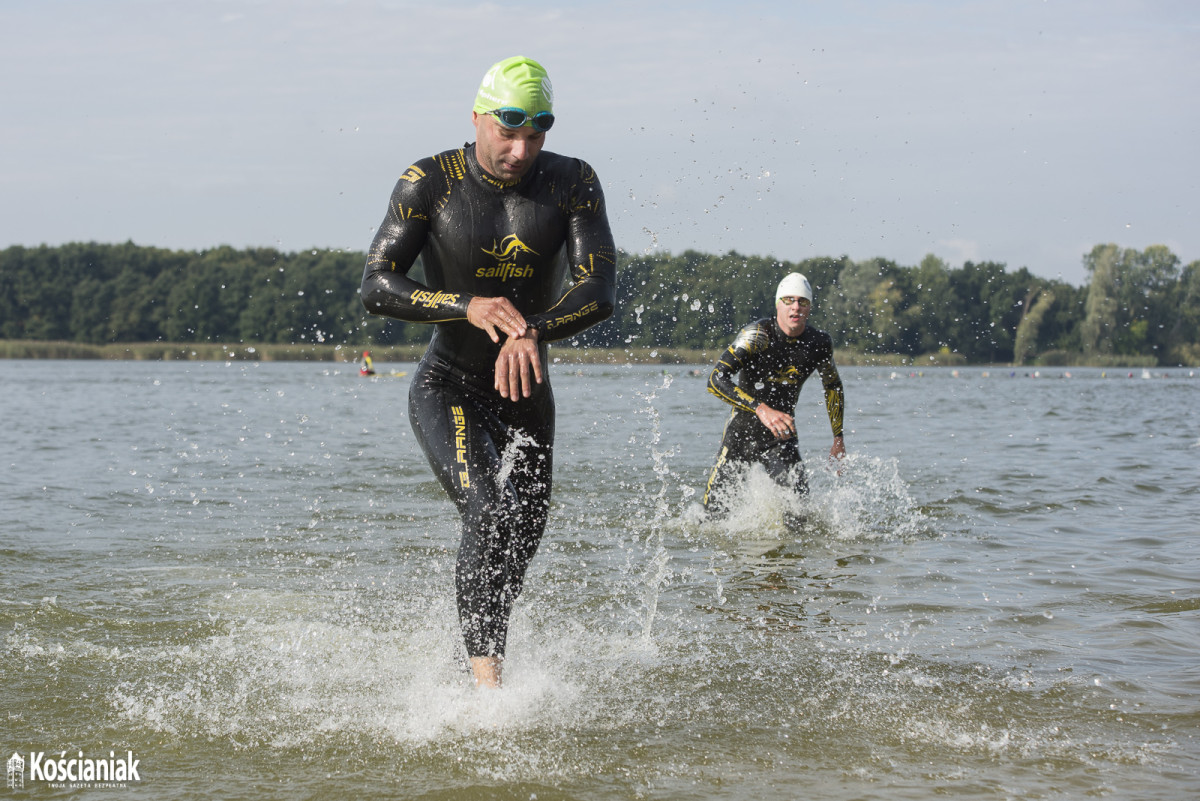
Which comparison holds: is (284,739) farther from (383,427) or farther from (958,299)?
(958,299)

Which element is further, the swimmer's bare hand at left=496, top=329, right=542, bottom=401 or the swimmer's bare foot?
the swimmer's bare foot

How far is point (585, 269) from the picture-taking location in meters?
4.11

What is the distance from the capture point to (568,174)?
4.24 m

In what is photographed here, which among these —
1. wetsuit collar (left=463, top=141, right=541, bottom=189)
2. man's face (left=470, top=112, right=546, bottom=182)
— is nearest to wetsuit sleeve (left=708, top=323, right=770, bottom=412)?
wetsuit collar (left=463, top=141, right=541, bottom=189)

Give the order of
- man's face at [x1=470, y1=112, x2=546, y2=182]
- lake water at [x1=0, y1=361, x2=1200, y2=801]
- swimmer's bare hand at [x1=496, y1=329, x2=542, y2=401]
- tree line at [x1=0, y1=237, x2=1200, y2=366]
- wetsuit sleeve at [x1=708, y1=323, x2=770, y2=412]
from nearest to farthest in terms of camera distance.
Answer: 1. lake water at [x1=0, y1=361, x2=1200, y2=801]
2. swimmer's bare hand at [x1=496, y1=329, x2=542, y2=401]
3. man's face at [x1=470, y1=112, x2=546, y2=182]
4. wetsuit sleeve at [x1=708, y1=323, x2=770, y2=412]
5. tree line at [x1=0, y1=237, x2=1200, y2=366]

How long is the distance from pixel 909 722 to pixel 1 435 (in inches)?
747

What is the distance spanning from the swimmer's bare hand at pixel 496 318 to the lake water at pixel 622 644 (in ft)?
4.33

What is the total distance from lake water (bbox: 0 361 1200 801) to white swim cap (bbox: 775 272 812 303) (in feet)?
5.36

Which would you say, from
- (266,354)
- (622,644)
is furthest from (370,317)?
(622,644)

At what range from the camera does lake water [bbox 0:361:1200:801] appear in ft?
11.4

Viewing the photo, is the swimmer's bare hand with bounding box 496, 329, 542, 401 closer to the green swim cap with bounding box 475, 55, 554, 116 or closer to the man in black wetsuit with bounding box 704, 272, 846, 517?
the green swim cap with bounding box 475, 55, 554, 116

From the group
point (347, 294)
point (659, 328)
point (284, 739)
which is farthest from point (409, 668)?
point (347, 294)

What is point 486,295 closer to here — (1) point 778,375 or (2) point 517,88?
(2) point 517,88

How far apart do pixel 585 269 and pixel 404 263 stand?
27.0 inches
